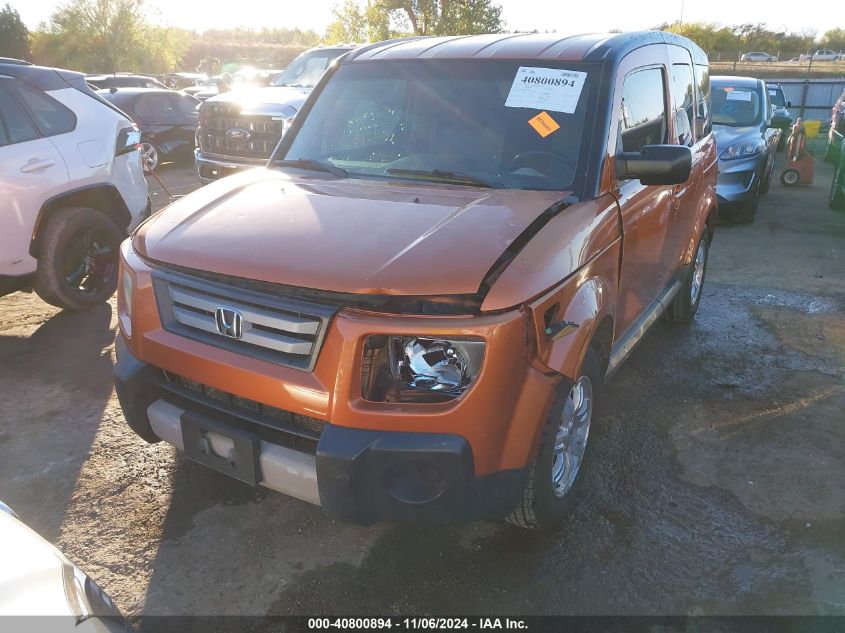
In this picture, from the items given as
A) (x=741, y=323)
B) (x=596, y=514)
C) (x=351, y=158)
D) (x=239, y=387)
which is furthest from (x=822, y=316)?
(x=239, y=387)

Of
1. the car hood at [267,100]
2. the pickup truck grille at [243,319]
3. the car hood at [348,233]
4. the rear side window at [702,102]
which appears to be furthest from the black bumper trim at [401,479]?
the car hood at [267,100]

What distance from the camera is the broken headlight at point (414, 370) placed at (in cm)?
222

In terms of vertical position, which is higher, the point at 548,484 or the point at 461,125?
the point at 461,125

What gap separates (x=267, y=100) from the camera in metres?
8.93

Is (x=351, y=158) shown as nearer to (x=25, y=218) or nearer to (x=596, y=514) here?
(x=596, y=514)

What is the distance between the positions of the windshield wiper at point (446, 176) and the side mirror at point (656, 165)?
612 mm

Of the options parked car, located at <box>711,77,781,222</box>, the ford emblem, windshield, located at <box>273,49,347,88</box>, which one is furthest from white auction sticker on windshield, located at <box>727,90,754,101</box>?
the ford emblem

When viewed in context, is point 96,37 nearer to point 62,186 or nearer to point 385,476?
point 62,186

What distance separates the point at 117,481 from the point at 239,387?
133 centimetres

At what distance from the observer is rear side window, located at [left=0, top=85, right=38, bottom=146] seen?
4.75 metres

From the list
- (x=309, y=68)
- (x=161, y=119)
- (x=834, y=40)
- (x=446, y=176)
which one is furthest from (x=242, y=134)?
(x=834, y=40)

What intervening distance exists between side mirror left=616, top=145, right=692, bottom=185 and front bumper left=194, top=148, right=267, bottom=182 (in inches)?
248

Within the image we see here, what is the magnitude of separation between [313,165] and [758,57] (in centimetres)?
5915

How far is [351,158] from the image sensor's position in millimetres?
3439
